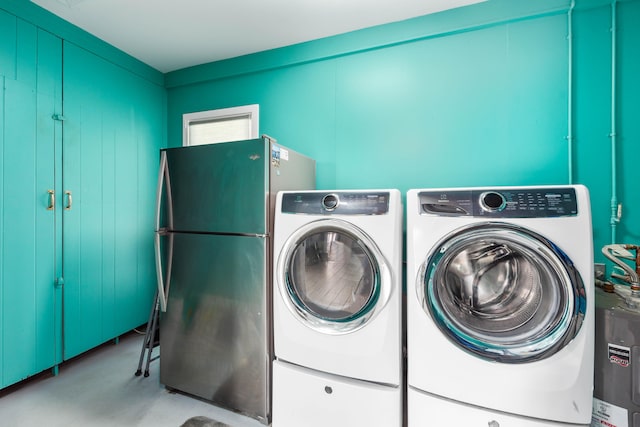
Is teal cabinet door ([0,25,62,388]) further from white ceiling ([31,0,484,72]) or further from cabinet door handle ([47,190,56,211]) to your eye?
white ceiling ([31,0,484,72])

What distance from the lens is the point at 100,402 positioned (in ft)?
6.04

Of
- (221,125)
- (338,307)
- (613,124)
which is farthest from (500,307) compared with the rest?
(221,125)

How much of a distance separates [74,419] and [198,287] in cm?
102

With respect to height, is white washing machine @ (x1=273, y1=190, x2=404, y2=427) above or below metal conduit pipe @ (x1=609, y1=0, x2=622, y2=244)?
below

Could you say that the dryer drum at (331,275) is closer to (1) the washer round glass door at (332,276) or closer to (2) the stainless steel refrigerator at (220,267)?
(1) the washer round glass door at (332,276)

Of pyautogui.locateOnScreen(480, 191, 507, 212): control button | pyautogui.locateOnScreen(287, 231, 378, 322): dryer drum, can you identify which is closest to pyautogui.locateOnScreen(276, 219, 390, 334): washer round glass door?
pyautogui.locateOnScreen(287, 231, 378, 322): dryer drum

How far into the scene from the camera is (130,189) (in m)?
2.65

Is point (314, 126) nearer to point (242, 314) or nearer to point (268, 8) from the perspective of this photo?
point (268, 8)

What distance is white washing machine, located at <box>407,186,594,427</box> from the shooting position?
1132 mm

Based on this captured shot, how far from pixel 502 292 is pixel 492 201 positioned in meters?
0.46

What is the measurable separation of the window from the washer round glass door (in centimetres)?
152

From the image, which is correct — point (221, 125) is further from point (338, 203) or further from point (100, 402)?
point (100, 402)

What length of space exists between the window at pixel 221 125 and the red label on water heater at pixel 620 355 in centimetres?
268

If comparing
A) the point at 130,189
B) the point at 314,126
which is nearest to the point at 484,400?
the point at 314,126
